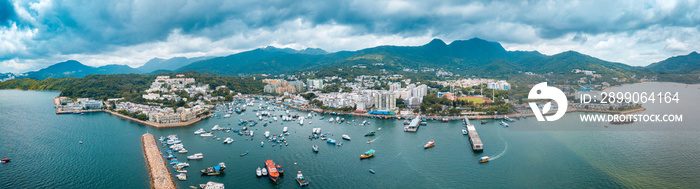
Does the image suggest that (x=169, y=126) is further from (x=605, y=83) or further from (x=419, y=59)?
(x=419, y=59)

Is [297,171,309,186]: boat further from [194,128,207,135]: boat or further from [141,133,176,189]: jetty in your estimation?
[194,128,207,135]: boat

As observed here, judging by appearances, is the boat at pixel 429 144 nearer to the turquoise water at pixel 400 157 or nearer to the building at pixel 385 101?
the turquoise water at pixel 400 157

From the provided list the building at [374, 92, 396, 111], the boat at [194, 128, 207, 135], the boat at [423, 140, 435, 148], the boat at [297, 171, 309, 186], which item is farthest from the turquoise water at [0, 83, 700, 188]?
the building at [374, 92, 396, 111]

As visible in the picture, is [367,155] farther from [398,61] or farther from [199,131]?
[398,61]

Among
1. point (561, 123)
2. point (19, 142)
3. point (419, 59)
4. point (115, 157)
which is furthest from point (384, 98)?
point (419, 59)

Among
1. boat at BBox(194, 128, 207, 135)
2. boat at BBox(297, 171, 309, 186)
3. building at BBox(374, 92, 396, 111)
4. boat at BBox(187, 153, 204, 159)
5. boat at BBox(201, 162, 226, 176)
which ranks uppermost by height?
building at BBox(374, 92, 396, 111)
